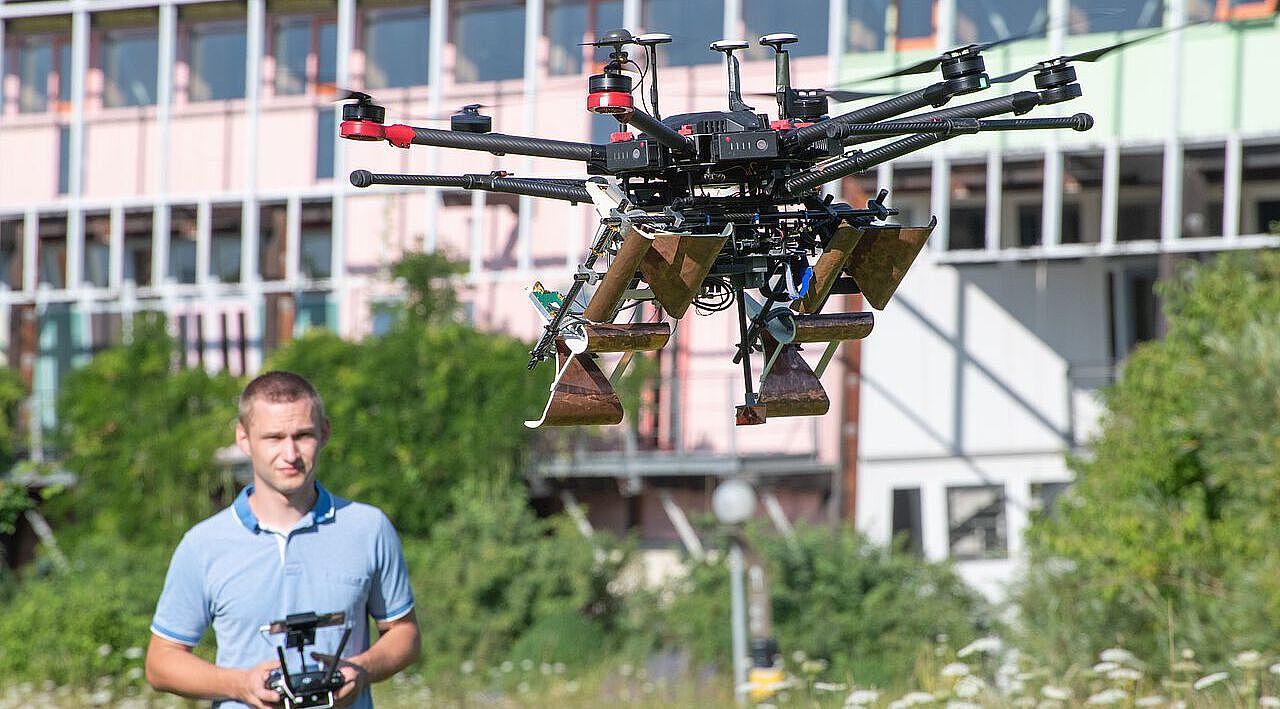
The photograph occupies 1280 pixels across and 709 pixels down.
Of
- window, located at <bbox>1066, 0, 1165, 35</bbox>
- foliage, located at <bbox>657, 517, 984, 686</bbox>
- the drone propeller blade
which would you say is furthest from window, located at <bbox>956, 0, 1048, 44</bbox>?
foliage, located at <bbox>657, 517, 984, 686</bbox>

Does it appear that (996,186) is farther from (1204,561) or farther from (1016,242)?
(1204,561)

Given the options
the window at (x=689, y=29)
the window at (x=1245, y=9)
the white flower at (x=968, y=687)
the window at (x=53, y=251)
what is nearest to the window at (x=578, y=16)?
the window at (x=53, y=251)

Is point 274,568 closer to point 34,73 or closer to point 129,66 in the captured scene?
point 129,66

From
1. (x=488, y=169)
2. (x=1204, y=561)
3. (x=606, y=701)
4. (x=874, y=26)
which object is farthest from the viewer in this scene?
(x=1204, y=561)

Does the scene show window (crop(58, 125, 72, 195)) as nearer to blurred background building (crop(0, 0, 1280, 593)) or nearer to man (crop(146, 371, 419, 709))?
blurred background building (crop(0, 0, 1280, 593))

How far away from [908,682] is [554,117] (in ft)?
17.7

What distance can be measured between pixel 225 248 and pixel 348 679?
20967 millimetres

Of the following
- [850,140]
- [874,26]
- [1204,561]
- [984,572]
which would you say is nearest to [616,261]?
[850,140]

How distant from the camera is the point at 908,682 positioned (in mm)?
9375

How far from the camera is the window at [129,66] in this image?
2503cm

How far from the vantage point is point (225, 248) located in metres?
24.9

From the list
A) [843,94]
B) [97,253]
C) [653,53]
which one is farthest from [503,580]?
[653,53]

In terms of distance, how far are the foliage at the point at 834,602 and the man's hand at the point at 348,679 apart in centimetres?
1417

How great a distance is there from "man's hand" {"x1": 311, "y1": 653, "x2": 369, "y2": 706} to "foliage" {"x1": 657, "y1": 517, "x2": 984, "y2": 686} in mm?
14169
